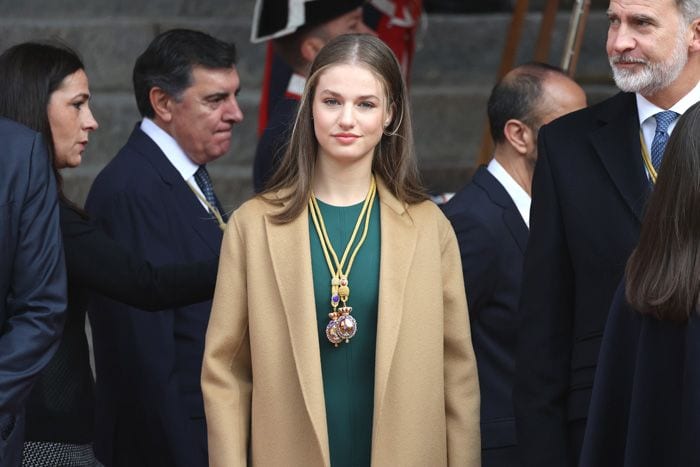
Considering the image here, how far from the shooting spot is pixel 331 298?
11.3ft

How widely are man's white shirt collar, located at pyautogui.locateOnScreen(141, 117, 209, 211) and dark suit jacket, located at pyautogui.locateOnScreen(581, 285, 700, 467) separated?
1.94m

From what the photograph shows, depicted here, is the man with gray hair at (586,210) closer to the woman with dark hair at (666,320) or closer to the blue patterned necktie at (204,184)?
the woman with dark hair at (666,320)

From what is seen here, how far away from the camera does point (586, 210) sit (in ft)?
11.3

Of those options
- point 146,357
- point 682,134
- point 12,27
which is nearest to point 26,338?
point 146,357

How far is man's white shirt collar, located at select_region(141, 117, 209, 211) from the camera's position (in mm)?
4656

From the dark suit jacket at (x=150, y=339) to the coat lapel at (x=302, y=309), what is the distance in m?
0.97

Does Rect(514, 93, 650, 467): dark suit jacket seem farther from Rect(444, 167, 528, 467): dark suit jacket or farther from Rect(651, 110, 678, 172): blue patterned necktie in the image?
Rect(444, 167, 528, 467): dark suit jacket

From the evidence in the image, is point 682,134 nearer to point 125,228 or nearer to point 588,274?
point 588,274

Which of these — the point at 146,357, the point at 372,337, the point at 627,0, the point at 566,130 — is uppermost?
the point at 627,0

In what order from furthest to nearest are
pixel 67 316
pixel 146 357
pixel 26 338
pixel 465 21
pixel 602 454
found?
1. pixel 465 21
2. pixel 146 357
3. pixel 67 316
4. pixel 26 338
5. pixel 602 454

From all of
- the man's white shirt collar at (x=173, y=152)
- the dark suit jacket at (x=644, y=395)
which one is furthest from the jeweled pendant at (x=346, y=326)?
the man's white shirt collar at (x=173, y=152)

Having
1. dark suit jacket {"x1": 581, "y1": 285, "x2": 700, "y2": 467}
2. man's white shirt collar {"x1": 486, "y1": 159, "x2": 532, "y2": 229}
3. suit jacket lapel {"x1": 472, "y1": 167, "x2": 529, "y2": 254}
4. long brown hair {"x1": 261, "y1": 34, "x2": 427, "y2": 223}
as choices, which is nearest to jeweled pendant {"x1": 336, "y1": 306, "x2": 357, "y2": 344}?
long brown hair {"x1": 261, "y1": 34, "x2": 427, "y2": 223}

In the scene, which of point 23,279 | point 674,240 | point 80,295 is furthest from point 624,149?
point 80,295

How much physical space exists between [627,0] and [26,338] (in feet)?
5.29
